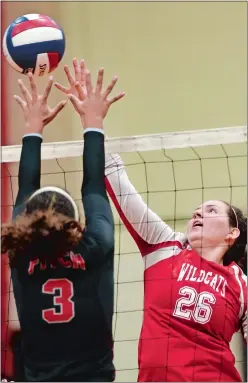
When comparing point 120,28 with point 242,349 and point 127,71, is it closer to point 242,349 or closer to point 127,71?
point 127,71

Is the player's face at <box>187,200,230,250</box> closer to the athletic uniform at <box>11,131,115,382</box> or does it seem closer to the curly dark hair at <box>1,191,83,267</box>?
the athletic uniform at <box>11,131,115,382</box>

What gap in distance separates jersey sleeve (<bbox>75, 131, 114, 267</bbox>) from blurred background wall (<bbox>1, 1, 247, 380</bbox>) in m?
2.30

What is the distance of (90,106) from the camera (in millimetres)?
3336

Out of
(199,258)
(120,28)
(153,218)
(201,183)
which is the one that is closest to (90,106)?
(153,218)

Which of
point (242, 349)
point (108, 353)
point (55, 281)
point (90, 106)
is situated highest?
point (90, 106)

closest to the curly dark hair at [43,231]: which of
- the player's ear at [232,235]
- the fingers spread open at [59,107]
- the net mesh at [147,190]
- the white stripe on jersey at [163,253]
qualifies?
the fingers spread open at [59,107]

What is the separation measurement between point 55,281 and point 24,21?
141cm

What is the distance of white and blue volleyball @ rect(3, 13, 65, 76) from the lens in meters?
3.74

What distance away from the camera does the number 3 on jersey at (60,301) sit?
307 centimetres

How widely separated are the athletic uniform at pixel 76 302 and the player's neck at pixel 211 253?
2.28 feet

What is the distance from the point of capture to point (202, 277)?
3543mm

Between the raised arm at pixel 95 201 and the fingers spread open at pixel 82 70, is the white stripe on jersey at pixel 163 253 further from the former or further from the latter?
the fingers spread open at pixel 82 70

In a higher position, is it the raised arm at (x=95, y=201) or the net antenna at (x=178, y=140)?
the net antenna at (x=178, y=140)

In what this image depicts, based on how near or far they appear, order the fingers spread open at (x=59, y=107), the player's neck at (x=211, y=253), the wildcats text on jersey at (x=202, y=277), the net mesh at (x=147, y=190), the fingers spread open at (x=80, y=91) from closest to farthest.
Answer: the fingers spread open at (x=59, y=107) → the fingers spread open at (x=80, y=91) → the wildcats text on jersey at (x=202, y=277) → the player's neck at (x=211, y=253) → the net mesh at (x=147, y=190)
